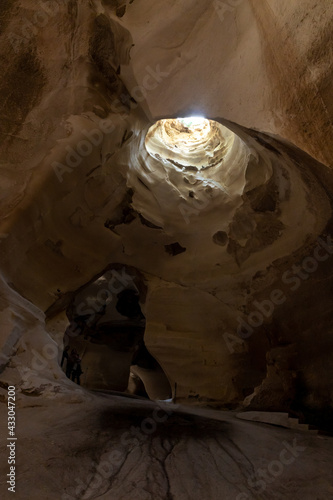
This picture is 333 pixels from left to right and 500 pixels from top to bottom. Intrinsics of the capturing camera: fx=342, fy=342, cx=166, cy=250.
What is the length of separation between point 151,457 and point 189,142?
19.3 feet

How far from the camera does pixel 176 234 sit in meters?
6.53

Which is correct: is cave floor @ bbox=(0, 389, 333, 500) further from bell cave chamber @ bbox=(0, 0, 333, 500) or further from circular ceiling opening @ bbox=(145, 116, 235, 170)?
circular ceiling opening @ bbox=(145, 116, 235, 170)

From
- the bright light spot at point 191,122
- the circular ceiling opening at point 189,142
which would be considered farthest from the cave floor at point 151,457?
the bright light spot at point 191,122

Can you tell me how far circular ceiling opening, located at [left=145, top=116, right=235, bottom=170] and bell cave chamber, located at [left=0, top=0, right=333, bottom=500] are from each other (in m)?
0.04

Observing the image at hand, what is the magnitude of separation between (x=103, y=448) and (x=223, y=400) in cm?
395

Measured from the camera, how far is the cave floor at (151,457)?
2.12 meters

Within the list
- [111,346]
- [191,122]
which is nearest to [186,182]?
[191,122]

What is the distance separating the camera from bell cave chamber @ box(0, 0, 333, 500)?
254 cm

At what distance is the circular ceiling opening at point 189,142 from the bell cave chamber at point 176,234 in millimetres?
42

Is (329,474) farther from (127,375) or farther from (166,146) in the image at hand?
(127,375)

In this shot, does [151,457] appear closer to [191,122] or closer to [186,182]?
[186,182]

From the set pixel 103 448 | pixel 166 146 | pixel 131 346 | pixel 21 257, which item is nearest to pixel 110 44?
pixel 21 257

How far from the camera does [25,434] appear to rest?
101 inches

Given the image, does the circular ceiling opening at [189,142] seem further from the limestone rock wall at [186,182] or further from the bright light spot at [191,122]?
the limestone rock wall at [186,182]
